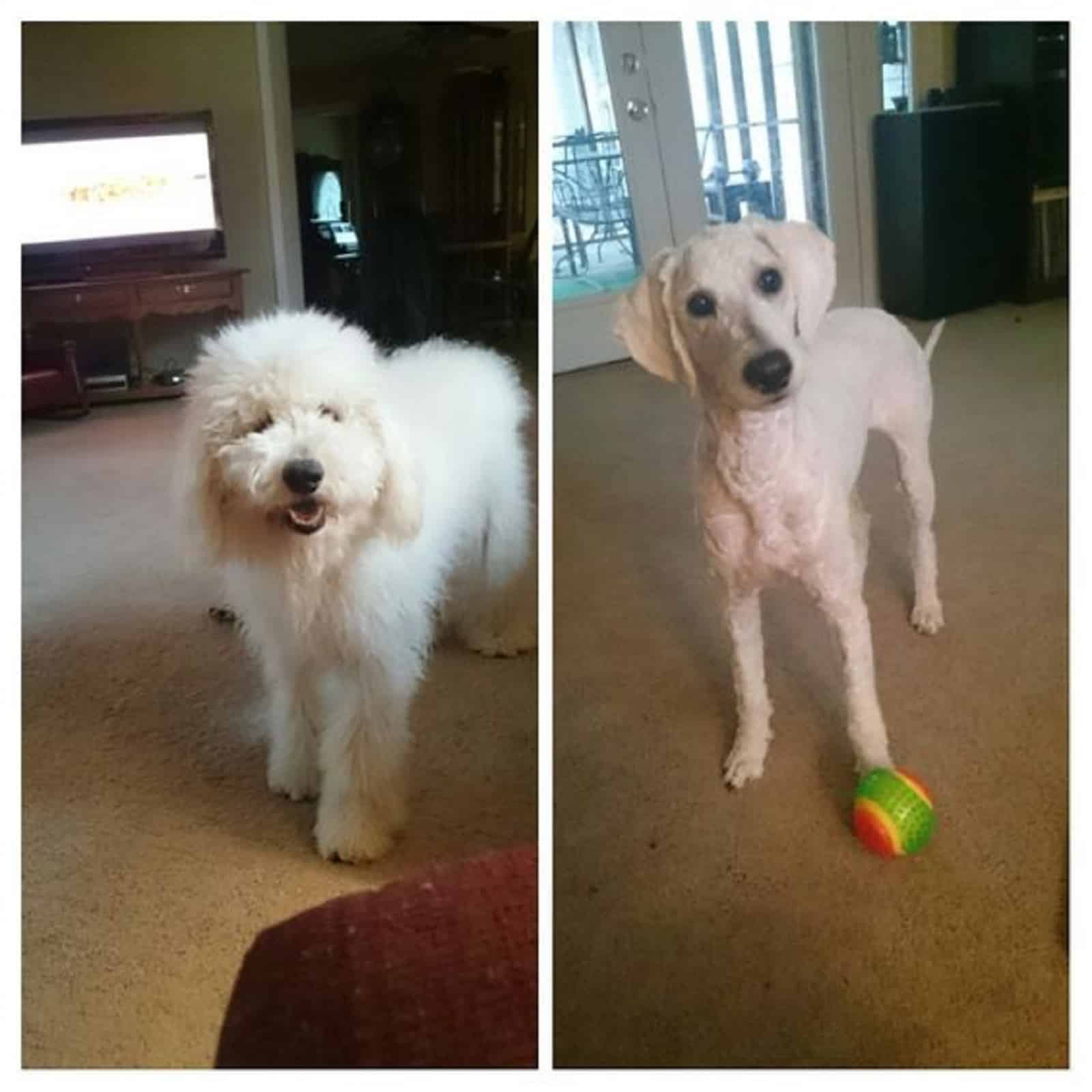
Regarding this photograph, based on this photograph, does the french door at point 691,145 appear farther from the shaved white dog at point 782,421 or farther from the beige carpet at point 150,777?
the beige carpet at point 150,777

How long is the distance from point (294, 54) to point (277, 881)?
2.45 ft

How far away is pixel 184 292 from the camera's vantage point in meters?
1.13

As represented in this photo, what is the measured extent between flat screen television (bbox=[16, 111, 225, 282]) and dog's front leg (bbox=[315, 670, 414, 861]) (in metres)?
0.49

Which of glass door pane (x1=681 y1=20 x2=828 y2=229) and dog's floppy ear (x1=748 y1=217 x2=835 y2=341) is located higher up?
glass door pane (x1=681 y1=20 x2=828 y2=229)

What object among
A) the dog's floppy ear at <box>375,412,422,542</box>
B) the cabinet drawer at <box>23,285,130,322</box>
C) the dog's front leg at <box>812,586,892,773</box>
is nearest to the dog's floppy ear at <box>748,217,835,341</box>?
the dog's front leg at <box>812,586,892,773</box>

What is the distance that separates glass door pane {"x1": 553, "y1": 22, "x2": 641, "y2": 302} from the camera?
971mm

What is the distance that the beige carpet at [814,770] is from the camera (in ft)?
2.72

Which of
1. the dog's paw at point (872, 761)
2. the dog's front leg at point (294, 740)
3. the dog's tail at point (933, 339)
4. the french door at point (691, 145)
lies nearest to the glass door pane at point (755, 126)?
the french door at point (691, 145)

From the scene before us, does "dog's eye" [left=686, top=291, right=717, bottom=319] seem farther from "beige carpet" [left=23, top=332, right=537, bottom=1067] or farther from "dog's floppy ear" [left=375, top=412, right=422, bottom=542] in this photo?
"beige carpet" [left=23, top=332, right=537, bottom=1067]

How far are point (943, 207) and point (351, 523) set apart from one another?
86cm

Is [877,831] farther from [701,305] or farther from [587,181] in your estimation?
[587,181]

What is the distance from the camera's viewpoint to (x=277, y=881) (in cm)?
98

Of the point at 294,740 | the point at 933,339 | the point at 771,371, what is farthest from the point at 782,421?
the point at 294,740
